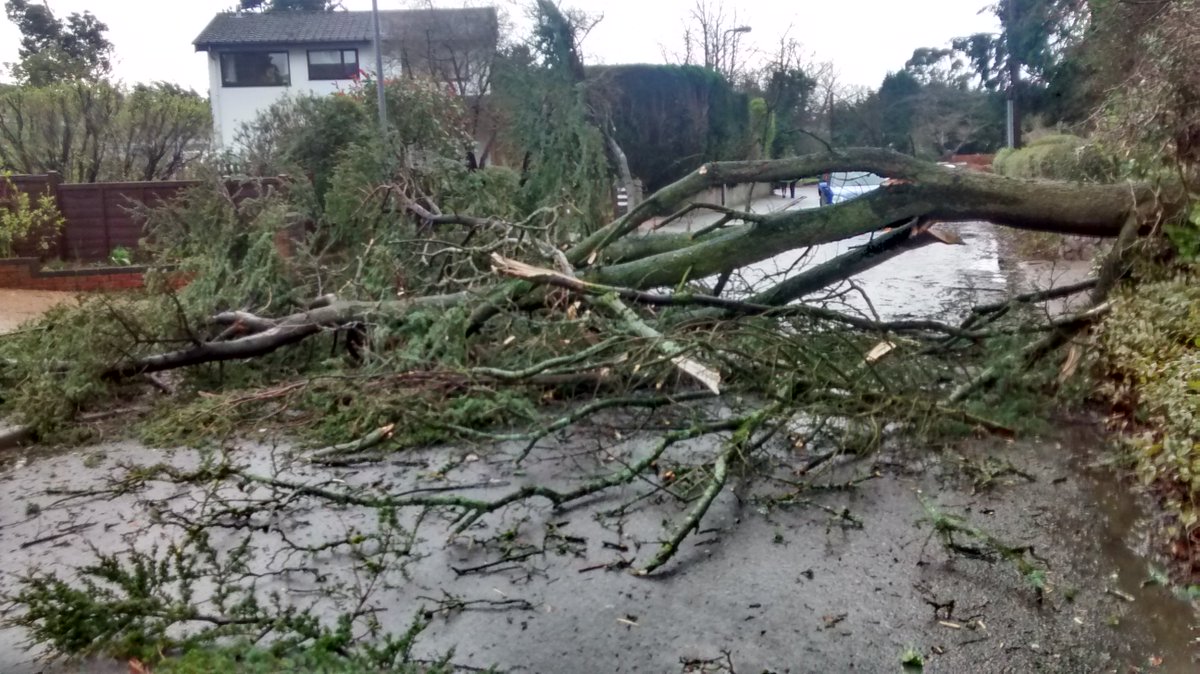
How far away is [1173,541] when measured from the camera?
421 cm

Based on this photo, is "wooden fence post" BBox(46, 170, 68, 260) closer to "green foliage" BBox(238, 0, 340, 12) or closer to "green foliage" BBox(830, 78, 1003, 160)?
"green foliage" BBox(830, 78, 1003, 160)

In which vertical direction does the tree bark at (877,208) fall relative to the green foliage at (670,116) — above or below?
below

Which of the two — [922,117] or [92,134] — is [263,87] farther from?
[922,117]

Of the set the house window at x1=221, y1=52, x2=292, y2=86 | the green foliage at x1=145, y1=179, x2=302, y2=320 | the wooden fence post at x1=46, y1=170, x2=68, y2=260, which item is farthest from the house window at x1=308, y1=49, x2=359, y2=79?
the green foliage at x1=145, y1=179, x2=302, y2=320

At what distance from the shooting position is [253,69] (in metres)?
33.6

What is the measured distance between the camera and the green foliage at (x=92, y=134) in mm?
16578

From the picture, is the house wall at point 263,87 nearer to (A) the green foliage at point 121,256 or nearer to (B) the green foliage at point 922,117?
(A) the green foliage at point 121,256

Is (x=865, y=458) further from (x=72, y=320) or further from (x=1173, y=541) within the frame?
(x=72, y=320)

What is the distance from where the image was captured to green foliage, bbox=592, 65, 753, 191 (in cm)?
1499

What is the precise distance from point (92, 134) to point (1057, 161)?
49.7ft

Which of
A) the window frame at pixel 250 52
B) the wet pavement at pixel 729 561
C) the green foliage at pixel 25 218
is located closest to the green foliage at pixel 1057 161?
the wet pavement at pixel 729 561

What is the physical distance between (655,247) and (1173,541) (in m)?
4.75

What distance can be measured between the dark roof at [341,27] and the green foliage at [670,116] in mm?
6461

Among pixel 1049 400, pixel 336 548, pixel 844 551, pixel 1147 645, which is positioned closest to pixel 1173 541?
pixel 1147 645
